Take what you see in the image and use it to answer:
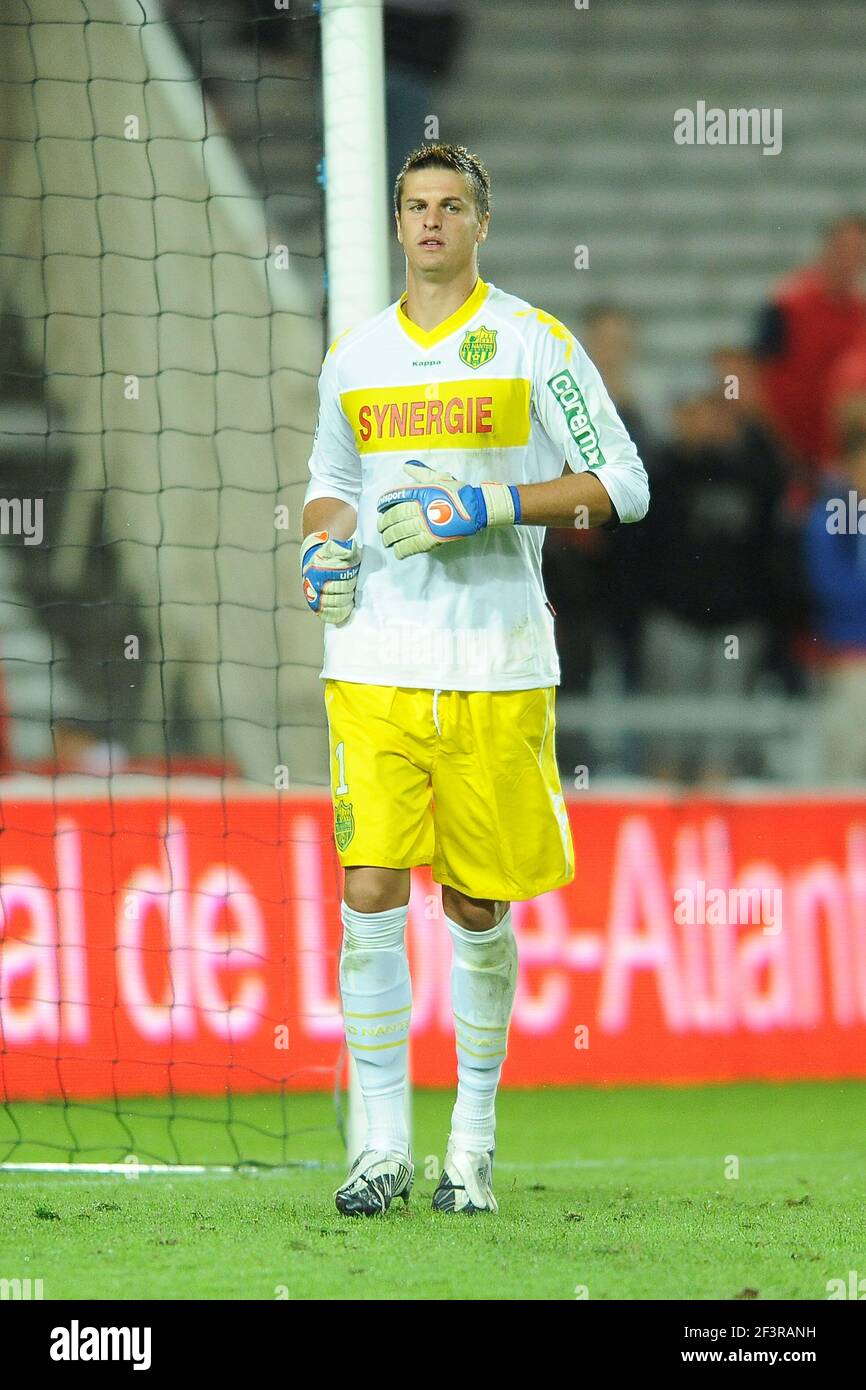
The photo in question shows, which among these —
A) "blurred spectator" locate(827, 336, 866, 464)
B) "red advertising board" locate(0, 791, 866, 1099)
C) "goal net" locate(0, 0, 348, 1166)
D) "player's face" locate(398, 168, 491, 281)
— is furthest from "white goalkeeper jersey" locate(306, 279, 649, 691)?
"blurred spectator" locate(827, 336, 866, 464)

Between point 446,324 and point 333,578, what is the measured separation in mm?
579

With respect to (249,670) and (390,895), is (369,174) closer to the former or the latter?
(390,895)

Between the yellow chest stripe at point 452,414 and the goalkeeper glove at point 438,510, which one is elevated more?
the yellow chest stripe at point 452,414

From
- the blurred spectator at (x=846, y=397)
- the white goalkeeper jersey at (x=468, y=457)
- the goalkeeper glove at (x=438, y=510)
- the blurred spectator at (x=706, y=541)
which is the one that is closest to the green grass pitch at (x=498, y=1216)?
the white goalkeeper jersey at (x=468, y=457)

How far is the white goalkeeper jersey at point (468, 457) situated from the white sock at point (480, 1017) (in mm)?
558

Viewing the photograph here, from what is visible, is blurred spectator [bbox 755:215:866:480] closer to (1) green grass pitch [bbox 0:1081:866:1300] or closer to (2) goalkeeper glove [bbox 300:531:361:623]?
(1) green grass pitch [bbox 0:1081:866:1300]

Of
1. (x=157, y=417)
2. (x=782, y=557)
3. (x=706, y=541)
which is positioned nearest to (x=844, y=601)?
(x=782, y=557)

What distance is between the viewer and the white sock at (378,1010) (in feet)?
12.3

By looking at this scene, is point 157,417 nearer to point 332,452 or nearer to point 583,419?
point 332,452

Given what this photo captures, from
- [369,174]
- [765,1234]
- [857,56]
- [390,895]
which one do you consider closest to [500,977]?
[390,895]

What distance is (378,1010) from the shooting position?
3.78 m

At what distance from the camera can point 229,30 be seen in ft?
30.3

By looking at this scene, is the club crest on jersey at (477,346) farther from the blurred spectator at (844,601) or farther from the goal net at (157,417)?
the blurred spectator at (844,601)

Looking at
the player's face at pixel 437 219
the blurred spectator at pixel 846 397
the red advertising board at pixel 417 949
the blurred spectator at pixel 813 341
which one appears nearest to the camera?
the player's face at pixel 437 219
